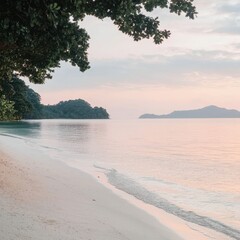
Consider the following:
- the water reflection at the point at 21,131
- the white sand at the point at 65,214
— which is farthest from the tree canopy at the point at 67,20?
the water reflection at the point at 21,131

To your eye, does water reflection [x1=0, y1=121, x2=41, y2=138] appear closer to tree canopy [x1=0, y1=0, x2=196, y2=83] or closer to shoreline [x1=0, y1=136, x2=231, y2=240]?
shoreline [x1=0, y1=136, x2=231, y2=240]

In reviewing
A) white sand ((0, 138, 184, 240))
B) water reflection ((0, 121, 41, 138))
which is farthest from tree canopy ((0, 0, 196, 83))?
water reflection ((0, 121, 41, 138))

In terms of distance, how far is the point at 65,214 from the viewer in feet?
34.9

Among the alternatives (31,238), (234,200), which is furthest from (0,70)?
(234,200)

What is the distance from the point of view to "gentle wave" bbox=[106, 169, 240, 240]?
488 inches

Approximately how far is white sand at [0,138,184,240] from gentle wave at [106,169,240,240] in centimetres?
161

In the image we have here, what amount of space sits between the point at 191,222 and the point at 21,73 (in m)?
10.4

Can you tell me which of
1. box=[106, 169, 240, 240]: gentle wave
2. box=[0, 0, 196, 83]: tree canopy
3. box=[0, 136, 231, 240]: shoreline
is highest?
box=[0, 0, 196, 83]: tree canopy

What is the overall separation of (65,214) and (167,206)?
5.96 meters

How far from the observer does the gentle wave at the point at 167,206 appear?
1239cm

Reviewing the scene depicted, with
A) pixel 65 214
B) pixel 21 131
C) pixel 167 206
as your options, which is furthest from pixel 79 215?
pixel 21 131

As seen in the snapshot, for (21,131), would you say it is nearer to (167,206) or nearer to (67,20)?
(167,206)

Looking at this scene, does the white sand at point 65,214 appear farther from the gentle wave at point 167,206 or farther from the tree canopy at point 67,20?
the tree canopy at point 67,20

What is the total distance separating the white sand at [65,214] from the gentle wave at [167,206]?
1.61 m
